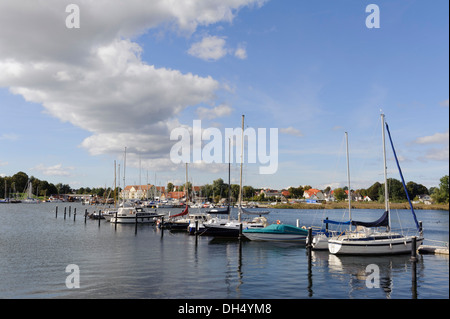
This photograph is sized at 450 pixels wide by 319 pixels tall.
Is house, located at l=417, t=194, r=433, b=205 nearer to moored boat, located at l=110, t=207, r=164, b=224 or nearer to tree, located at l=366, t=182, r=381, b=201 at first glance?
tree, located at l=366, t=182, r=381, b=201

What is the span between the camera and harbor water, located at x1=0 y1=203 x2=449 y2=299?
1964 centimetres

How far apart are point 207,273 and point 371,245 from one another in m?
17.3

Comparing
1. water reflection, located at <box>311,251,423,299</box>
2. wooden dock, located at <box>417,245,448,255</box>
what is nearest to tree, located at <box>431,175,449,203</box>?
wooden dock, located at <box>417,245,448,255</box>

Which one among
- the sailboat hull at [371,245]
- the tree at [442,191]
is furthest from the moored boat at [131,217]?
the tree at [442,191]

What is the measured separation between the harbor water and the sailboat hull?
0.78 meters

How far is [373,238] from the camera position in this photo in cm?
3219

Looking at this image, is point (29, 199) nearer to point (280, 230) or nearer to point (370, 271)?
point (280, 230)

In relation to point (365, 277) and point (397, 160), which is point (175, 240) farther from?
point (397, 160)

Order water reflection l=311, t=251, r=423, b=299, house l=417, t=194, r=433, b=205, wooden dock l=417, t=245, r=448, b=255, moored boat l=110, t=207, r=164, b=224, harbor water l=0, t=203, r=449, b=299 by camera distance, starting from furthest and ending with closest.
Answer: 1. house l=417, t=194, r=433, b=205
2. moored boat l=110, t=207, r=164, b=224
3. wooden dock l=417, t=245, r=448, b=255
4. water reflection l=311, t=251, r=423, b=299
5. harbor water l=0, t=203, r=449, b=299

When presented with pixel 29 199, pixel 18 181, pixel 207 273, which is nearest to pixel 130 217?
pixel 207 273

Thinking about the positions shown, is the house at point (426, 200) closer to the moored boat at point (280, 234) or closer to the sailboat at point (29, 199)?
the moored boat at point (280, 234)
